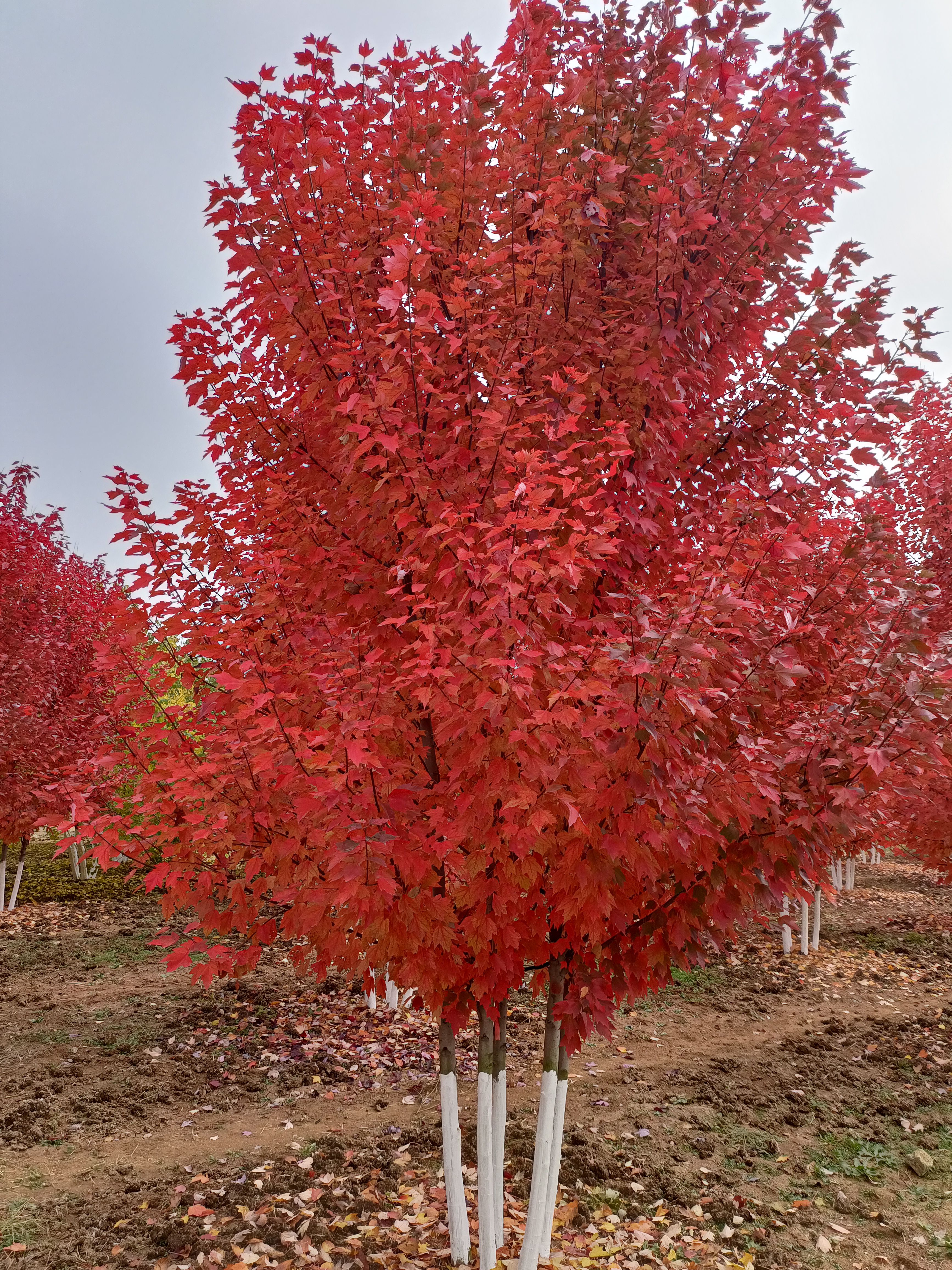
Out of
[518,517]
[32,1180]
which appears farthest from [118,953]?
[518,517]

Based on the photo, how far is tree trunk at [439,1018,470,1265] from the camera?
4.13 metres

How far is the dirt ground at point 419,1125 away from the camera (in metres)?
4.46

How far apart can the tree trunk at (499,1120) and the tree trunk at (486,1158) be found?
2cm

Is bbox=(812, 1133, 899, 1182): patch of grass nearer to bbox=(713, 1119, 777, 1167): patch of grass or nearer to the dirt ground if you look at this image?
the dirt ground

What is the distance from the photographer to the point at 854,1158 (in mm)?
5609

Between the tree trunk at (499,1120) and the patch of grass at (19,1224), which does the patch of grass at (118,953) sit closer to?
the patch of grass at (19,1224)

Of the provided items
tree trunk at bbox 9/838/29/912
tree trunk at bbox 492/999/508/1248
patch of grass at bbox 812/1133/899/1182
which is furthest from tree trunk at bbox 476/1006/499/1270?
tree trunk at bbox 9/838/29/912

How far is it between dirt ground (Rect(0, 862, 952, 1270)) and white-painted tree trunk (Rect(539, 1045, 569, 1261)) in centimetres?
45

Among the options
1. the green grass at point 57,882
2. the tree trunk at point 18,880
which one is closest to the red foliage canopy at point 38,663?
the tree trunk at point 18,880

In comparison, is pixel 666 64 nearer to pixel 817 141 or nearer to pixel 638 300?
pixel 817 141

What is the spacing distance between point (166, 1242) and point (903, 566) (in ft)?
18.1

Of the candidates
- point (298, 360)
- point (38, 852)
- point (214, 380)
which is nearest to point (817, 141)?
point (298, 360)

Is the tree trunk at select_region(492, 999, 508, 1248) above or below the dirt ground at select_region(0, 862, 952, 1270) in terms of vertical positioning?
above

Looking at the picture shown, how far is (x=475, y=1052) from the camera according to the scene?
800cm
